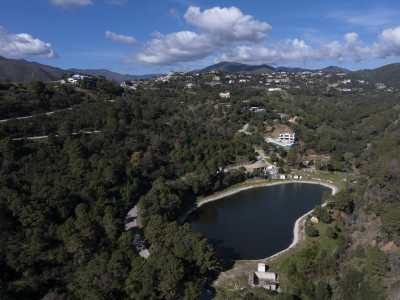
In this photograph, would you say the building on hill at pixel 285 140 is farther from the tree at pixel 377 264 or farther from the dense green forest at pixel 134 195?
the tree at pixel 377 264

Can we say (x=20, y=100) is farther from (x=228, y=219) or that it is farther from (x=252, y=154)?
(x=252, y=154)

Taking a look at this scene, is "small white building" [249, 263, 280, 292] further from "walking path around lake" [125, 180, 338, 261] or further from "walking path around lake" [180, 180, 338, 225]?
"walking path around lake" [180, 180, 338, 225]

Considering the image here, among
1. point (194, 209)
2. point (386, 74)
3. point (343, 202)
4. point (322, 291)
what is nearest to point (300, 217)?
point (343, 202)

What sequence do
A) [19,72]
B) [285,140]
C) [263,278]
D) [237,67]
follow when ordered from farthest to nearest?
[237,67] < [19,72] < [285,140] < [263,278]

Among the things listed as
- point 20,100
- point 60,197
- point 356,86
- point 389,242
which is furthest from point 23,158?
point 356,86

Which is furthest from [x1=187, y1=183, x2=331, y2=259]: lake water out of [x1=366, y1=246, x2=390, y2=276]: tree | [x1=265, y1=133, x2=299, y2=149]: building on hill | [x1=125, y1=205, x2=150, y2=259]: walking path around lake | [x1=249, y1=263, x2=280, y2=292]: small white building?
[x1=265, y1=133, x2=299, y2=149]: building on hill

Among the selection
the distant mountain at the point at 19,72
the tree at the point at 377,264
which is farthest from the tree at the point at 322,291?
the distant mountain at the point at 19,72

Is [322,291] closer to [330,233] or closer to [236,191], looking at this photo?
[330,233]
